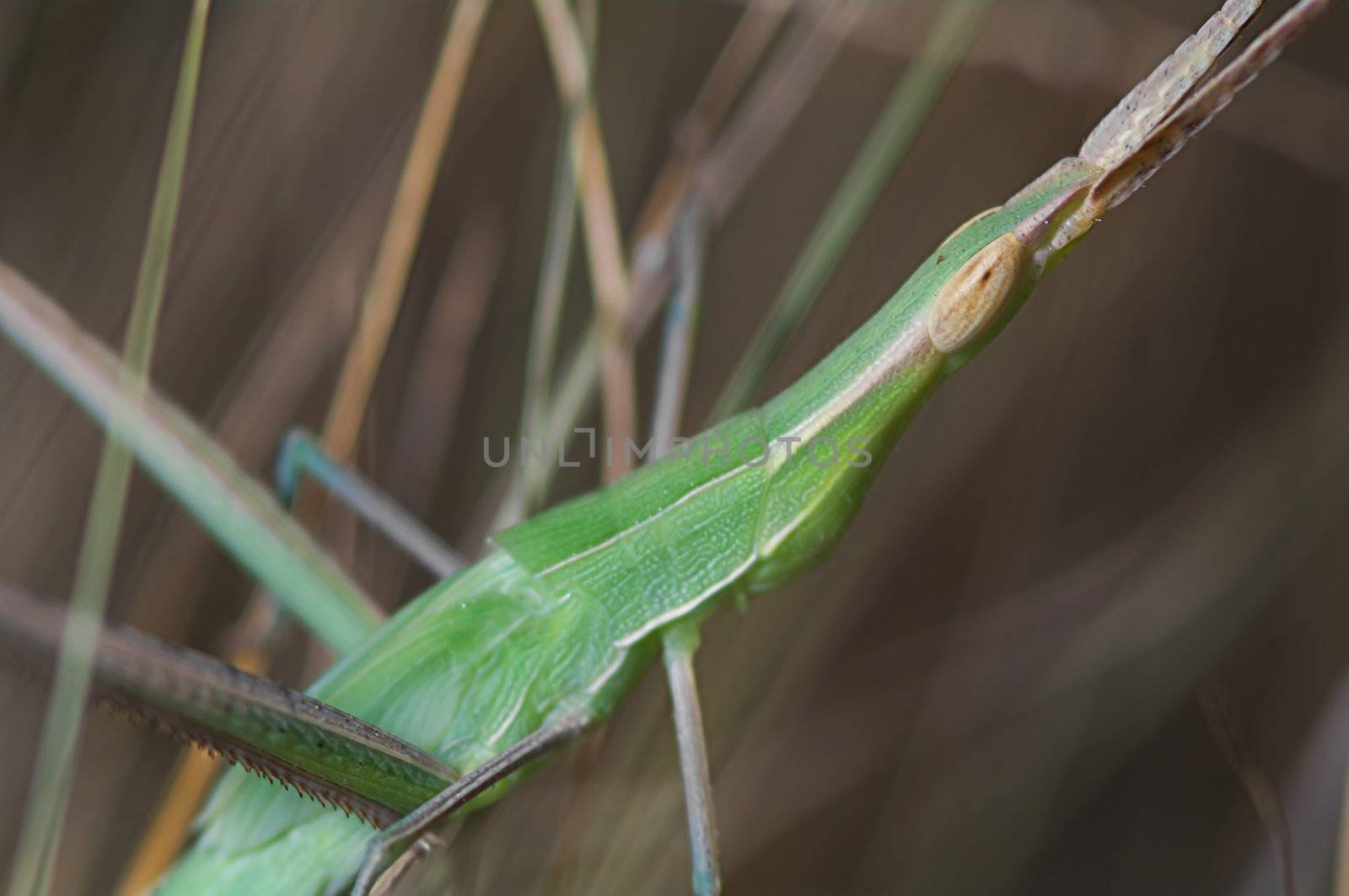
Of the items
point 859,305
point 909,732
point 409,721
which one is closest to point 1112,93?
point 859,305

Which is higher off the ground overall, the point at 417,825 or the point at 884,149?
the point at 884,149

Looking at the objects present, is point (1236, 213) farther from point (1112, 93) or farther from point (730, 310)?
point (730, 310)

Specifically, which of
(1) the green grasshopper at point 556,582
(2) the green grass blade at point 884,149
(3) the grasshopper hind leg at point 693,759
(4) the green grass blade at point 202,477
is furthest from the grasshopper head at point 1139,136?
(4) the green grass blade at point 202,477

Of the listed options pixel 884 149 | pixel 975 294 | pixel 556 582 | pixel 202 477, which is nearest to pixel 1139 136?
pixel 975 294

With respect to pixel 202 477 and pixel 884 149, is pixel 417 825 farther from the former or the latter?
pixel 884 149

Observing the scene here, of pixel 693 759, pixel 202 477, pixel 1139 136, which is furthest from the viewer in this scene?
pixel 202 477

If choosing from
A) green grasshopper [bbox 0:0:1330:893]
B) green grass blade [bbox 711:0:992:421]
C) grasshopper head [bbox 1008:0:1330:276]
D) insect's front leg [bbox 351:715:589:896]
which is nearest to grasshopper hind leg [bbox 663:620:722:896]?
green grasshopper [bbox 0:0:1330:893]

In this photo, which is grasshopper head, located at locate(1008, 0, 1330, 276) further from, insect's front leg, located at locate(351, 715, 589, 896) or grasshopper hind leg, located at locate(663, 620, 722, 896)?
insect's front leg, located at locate(351, 715, 589, 896)
